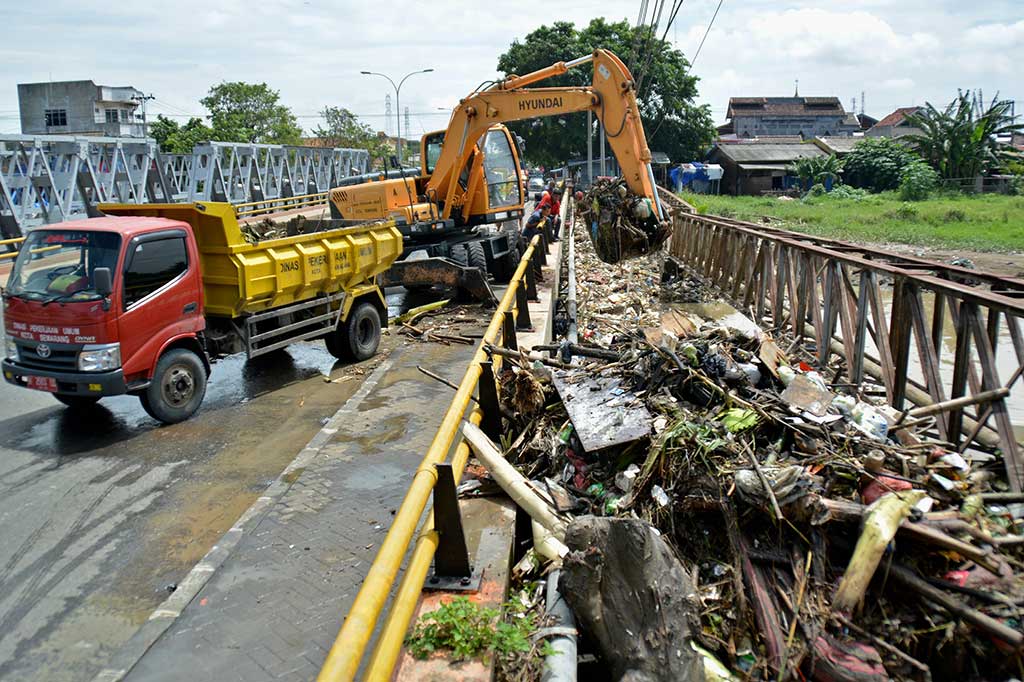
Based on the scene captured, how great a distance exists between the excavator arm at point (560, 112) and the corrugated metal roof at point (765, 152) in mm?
44665

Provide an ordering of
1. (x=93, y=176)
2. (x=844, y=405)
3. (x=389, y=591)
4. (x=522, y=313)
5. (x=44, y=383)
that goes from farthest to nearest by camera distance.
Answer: (x=93, y=176), (x=522, y=313), (x=44, y=383), (x=844, y=405), (x=389, y=591)

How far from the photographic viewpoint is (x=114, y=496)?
6375mm

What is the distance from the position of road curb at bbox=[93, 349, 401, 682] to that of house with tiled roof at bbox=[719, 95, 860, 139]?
Result: 8815 cm

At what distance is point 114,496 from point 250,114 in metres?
60.6

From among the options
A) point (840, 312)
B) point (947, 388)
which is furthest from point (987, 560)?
point (947, 388)

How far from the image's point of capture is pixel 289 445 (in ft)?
24.6

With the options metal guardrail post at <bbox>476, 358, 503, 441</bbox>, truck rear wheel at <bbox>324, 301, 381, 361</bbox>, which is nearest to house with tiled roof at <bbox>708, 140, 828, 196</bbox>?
truck rear wheel at <bbox>324, 301, 381, 361</bbox>

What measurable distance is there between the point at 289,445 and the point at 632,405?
13.2ft

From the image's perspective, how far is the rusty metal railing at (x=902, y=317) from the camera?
521 centimetres

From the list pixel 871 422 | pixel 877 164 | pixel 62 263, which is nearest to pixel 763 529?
pixel 871 422

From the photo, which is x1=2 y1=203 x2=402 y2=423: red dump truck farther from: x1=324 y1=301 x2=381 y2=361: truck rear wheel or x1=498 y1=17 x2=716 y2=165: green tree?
x1=498 y1=17 x2=716 y2=165: green tree

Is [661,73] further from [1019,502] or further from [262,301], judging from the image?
[1019,502]

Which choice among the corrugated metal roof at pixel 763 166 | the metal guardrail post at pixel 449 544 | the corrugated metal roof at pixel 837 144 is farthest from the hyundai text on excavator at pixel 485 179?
the corrugated metal roof at pixel 837 144

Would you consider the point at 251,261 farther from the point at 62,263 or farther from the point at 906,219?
the point at 906,219
